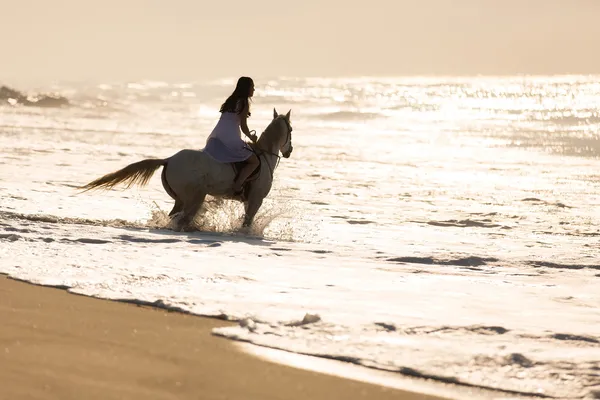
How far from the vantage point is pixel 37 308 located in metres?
5.89

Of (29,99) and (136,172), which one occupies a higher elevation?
(29,99)

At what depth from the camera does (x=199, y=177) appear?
10.5m

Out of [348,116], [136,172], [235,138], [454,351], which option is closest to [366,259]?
[235,138]

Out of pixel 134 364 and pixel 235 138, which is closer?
pixel 134 364

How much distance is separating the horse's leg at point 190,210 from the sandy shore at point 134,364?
4.71m

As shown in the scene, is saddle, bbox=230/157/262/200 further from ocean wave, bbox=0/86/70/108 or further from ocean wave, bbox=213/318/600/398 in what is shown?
ocean wave, bbox=0/86/70/108

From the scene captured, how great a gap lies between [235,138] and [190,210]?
3.06 feet

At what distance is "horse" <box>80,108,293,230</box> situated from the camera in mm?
10383

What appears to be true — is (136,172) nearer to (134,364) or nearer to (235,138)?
(235,138)

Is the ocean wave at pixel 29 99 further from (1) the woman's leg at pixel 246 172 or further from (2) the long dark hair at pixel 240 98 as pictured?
(1) the woman's leg at pixel 246 172

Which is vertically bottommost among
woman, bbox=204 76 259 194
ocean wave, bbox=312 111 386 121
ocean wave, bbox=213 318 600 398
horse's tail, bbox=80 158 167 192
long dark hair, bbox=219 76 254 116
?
ocean wave, bbox=213 318 600 398

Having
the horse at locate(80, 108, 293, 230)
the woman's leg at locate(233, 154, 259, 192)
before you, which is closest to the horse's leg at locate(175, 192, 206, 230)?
the horse at locate(80, 108, 293, 230)

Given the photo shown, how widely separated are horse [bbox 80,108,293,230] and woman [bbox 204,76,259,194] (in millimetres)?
84

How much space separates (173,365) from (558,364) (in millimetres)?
2033
